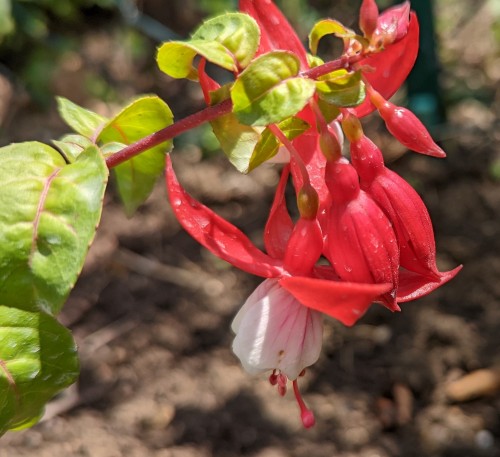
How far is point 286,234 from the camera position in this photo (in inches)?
26.7

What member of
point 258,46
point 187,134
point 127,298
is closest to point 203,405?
point 127,298

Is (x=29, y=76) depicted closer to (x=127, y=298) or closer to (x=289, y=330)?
(x=127, y=298)

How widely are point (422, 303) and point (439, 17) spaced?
106 centimetres

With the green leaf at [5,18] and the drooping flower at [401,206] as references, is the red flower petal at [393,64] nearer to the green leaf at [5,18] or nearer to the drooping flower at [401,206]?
the drooping flower at [401,206]

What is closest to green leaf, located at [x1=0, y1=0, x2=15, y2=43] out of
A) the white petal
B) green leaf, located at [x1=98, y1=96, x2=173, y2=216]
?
green leaf, located at [x1=98, y1=96, x2=173, y2=216]

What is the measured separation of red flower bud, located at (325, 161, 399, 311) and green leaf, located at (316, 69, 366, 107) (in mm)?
47

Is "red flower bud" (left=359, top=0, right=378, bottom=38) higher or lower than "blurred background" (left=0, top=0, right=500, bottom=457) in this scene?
higher

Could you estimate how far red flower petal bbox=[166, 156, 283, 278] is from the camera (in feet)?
2.01

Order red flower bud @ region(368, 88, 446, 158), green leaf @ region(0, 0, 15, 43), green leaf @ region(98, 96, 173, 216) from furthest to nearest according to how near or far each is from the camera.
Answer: green leaf @ region(0, 0, 15, 43) < green leaf @ region(98, 96, 173, 216) < red flower bud @ region(368, 88, 446, 158)

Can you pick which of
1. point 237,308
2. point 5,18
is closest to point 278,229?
point 237,308

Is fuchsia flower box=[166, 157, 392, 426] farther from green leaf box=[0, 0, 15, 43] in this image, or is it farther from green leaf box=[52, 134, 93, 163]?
green leaf box=[0, 0, 15, 43]

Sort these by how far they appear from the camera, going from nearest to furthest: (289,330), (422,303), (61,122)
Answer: (289,330) < (422,303) < (61,122)

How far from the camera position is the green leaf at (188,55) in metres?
0.60

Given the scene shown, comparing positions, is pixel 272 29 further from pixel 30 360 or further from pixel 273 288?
pixel 30 360
